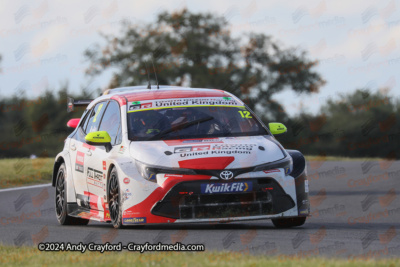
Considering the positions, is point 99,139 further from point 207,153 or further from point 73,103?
point 73,103

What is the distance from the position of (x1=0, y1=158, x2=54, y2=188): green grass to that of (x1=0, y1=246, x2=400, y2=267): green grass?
13.3 meters

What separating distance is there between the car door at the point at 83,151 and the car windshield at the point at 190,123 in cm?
83

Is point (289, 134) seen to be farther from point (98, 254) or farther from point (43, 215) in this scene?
point (98, 254)

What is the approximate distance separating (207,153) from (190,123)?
0.98 metres

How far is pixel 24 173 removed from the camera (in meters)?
22.2

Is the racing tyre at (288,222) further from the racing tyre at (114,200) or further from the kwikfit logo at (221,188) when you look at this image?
the racing tyre at (114,200)

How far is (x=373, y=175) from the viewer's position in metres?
21.2

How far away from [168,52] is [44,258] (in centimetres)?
4806

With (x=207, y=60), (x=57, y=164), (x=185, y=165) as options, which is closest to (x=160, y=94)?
(x=185, y=165)

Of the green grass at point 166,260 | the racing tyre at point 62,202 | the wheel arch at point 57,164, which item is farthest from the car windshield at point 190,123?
the green grass at point 166,260

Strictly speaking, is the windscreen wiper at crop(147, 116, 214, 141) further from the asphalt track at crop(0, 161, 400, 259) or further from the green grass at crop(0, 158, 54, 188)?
the green grass at crop(0, 158, 54, 188)

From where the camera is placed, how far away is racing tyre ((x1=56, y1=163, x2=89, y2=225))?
1112cm

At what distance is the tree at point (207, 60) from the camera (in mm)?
52812

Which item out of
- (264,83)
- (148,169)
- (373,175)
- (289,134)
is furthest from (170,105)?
(289,134)
